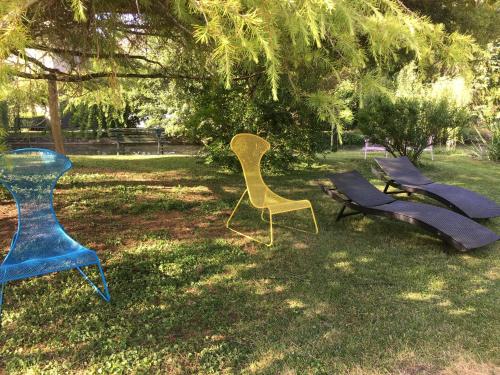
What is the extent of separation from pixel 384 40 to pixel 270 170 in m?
6.80

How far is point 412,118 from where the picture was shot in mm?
9875

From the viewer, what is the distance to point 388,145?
414 inches

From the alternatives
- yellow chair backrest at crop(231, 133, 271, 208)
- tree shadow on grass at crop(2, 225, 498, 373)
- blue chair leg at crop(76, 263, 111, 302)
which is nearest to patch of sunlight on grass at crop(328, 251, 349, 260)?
tree shadow on grass at crop(2, 225, 498, 373)

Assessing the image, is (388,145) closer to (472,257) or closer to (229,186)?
(229,186)

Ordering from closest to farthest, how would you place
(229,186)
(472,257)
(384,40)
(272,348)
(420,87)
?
(384,40), (272,348), (472,257), (229,186), (420,87)

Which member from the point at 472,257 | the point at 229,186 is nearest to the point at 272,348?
the point at 472,257

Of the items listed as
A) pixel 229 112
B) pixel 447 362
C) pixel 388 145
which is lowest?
pixel 447 362

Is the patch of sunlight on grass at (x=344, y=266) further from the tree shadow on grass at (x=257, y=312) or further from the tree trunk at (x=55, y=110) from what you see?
the tree trunk at (x=55, y=110)

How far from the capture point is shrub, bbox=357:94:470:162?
32.2 feet

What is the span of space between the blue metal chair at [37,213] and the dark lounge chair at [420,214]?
3385mm

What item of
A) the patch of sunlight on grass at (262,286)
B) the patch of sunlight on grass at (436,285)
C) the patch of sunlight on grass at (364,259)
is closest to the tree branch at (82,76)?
the patch of sunlight on grass at (262,286)

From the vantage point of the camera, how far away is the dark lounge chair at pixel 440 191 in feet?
18.9

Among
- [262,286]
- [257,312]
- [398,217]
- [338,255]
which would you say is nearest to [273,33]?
[257,312]

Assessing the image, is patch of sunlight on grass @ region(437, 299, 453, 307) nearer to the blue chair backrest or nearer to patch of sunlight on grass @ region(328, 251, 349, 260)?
patch of sunlight on grass @ region(328, 251, 349, 260)
